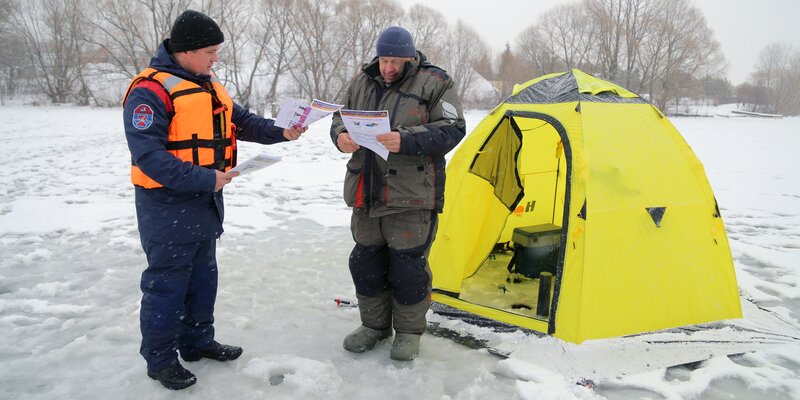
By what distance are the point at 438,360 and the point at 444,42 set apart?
37.6 metres

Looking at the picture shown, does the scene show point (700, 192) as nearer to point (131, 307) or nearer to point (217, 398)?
point (217, 398)

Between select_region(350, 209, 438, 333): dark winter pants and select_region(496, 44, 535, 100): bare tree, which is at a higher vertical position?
select_region(496, 44, 535, 100): bare tree

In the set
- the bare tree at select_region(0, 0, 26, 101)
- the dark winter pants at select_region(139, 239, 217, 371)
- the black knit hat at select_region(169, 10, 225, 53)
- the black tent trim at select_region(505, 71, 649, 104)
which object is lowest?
the dark winter pants at select_region(139, 239, 217, 371)

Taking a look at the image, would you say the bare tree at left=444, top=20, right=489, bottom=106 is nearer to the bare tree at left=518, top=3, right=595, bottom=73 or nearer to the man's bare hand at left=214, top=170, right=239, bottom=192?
the bare tree at left=518, top=3, right=595, bottom=73

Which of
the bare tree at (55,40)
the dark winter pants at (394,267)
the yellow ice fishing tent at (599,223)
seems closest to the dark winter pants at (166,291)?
the dark winter pants at (394,267)

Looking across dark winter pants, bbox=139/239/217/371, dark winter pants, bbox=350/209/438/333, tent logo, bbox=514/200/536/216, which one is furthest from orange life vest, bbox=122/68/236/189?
tent logo, bbox=514/200/536/216

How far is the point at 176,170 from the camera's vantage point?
94.7 inches

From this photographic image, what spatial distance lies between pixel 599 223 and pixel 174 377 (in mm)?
2724

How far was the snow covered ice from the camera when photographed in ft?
9.24

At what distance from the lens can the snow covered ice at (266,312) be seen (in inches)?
111

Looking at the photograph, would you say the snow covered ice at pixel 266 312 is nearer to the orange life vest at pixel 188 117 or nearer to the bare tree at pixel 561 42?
the orange life vest at pixel 188 117

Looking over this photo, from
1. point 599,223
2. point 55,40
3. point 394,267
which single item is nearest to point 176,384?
point 394,267

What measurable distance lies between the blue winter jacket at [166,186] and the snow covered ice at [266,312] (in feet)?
2.91

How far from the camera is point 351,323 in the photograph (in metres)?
3.64
